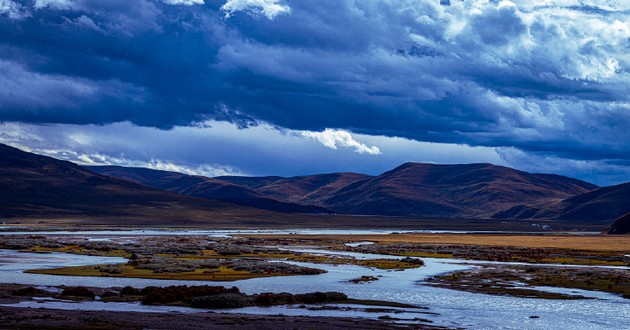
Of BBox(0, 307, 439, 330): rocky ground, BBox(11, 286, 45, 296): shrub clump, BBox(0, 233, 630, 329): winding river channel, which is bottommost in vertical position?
BBox(0, 307, 439, 330): rocky ground

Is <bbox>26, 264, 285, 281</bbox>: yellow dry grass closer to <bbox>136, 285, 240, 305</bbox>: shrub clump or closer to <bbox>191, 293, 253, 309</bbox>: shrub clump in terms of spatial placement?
<bbox>136, 285, 240, 305</bbox>: shrub clump

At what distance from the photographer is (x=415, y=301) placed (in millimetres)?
59688

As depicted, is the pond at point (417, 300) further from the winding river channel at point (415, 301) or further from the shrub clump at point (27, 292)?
the shrub clump at point (27, 292)

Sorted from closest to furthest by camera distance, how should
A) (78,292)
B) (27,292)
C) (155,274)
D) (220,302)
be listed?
(220,302) < (27,292) < (78,292) < (155,274)

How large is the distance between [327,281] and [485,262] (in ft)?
127

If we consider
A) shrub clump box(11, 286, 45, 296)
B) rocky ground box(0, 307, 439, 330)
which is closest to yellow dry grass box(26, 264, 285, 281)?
shrub clump box(11, 286, 45, 296)

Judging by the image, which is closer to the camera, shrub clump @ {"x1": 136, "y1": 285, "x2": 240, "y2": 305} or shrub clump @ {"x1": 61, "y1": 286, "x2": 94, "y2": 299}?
shrub clump @ {"x1": 136, "y1": 285, "x2": 240, "y2": 305}

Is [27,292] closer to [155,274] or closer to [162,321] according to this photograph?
[162,321]

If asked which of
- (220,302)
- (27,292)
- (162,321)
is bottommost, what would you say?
(162,321)

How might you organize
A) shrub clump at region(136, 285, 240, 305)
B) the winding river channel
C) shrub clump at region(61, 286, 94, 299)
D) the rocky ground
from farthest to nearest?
1. shrub clump at region(61, 286, 94, 299)
2. shrub clump at region(136, 285, 240, 305)
3. the winding river channel
4. the rocky ground

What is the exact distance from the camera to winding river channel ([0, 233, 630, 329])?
50.4 m

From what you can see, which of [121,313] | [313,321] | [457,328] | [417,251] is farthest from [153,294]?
[417,251]

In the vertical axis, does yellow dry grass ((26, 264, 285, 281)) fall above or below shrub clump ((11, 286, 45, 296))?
above

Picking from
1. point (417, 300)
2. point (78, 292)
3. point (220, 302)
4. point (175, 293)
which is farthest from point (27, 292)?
point (417, 300)
